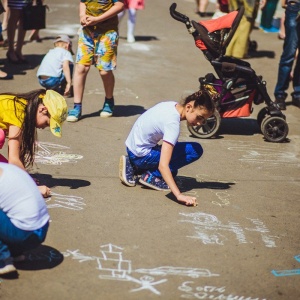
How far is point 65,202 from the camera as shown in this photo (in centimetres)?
547

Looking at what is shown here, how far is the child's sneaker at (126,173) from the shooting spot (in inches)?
233

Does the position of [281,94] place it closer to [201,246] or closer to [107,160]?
[107,160]

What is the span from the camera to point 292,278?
456cm

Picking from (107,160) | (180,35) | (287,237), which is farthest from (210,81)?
(180,35)

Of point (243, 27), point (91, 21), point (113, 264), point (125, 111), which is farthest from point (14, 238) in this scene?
point (243, 27)

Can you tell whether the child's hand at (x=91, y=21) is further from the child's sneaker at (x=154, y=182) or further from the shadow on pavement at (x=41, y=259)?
the shadow on pavement at (x=41, y=259)

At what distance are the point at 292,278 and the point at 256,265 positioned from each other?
0.25m

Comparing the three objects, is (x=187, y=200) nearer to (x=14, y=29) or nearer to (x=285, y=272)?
(x=285, y=272)

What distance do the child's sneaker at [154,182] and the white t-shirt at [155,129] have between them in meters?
0.20

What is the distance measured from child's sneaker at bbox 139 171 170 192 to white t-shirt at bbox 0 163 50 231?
185cm

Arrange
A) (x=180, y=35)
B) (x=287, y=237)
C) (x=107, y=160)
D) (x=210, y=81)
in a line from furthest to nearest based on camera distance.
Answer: (x=180, y=35)
(x=210, y=81)
(x=107, y=160)
(x=287, y=237)

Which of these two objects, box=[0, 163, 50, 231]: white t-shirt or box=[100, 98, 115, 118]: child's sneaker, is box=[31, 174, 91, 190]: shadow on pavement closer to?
box=[0, 163, 50, 231]: white t-shirt

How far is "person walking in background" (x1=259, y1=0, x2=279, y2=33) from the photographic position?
1355cm

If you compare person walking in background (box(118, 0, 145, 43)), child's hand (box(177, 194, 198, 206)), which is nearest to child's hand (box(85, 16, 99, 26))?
child's hand (box(177, 194, 198, 206))
